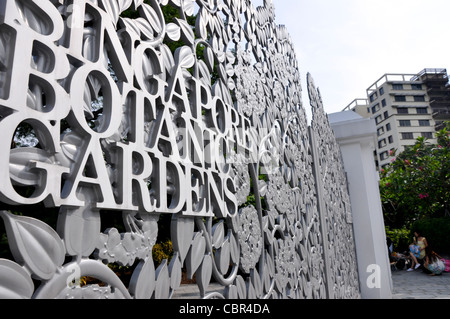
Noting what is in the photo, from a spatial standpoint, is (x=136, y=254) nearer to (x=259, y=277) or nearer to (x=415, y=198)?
(x=259, y=277)

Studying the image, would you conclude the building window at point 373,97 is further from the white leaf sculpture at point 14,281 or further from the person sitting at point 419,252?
the white leaf sculpture at point 14,281

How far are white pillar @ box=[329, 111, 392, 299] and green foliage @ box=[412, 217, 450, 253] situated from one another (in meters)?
7.71

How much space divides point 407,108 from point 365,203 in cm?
4033

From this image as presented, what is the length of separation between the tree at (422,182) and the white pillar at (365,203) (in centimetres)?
828

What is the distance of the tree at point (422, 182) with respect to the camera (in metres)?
11.8

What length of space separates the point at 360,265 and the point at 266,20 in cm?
396

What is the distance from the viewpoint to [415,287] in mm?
6809

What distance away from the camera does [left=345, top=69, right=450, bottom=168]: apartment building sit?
127ft

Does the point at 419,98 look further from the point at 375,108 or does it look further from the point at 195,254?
the point at 195,254

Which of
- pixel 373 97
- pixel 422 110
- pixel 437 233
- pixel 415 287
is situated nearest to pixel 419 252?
pixel 415 287

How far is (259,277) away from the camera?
139cm

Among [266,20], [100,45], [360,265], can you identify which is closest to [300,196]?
[266,20]

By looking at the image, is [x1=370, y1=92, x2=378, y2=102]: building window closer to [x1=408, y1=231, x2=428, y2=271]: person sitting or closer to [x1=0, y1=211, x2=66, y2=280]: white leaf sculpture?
[x1=408, y1=231, x2=428, y2=271]: person sitting

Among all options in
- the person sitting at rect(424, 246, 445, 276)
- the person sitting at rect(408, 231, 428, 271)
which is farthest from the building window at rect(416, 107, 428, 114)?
the person sitting at rect(424, 246, 445, 276)
